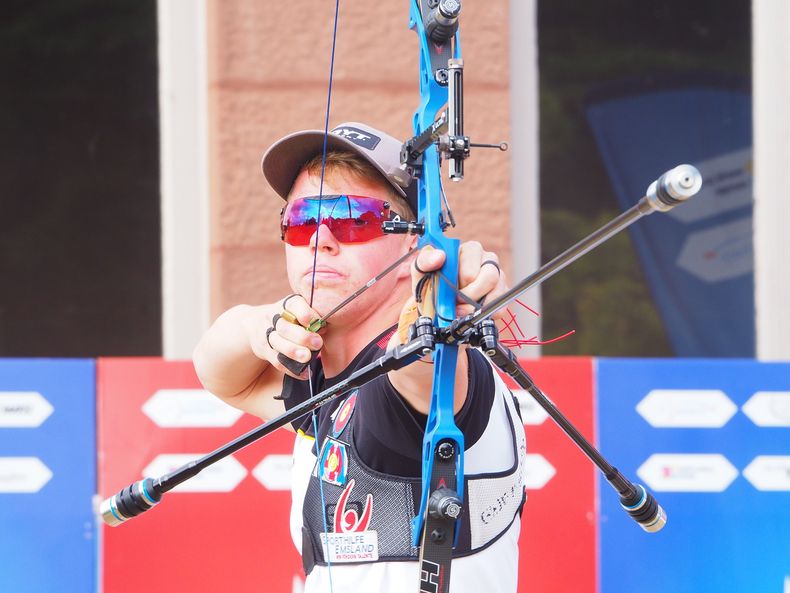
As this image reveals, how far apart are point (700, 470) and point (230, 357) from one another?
5.09 ft

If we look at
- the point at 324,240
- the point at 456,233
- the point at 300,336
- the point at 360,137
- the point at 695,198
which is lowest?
the point at 300,336

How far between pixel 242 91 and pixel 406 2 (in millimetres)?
737

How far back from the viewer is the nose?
201 cm

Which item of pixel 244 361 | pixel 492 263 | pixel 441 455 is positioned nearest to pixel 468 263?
pixel 492 263

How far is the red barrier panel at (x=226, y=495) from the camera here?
3.18 m

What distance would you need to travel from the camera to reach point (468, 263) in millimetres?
1598

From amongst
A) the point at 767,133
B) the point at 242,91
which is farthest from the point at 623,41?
the point at 242,91

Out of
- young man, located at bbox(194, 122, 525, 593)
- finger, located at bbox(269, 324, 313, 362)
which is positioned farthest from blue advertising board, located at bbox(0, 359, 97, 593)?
finger, located at bbox(269, 324, 313, 362)

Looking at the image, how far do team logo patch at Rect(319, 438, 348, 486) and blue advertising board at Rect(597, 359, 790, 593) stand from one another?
1510mm

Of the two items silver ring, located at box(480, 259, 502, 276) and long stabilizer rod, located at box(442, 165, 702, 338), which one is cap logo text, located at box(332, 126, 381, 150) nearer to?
silver ring, located at box(480, 259, 502, 276)

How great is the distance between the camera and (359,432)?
1.79m

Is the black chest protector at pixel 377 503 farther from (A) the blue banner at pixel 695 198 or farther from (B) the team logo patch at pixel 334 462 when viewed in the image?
(A) the blue banner at pixel 695 198

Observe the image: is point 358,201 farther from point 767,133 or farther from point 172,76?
point 767,133

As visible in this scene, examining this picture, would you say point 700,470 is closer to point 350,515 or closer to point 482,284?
point 350,515
